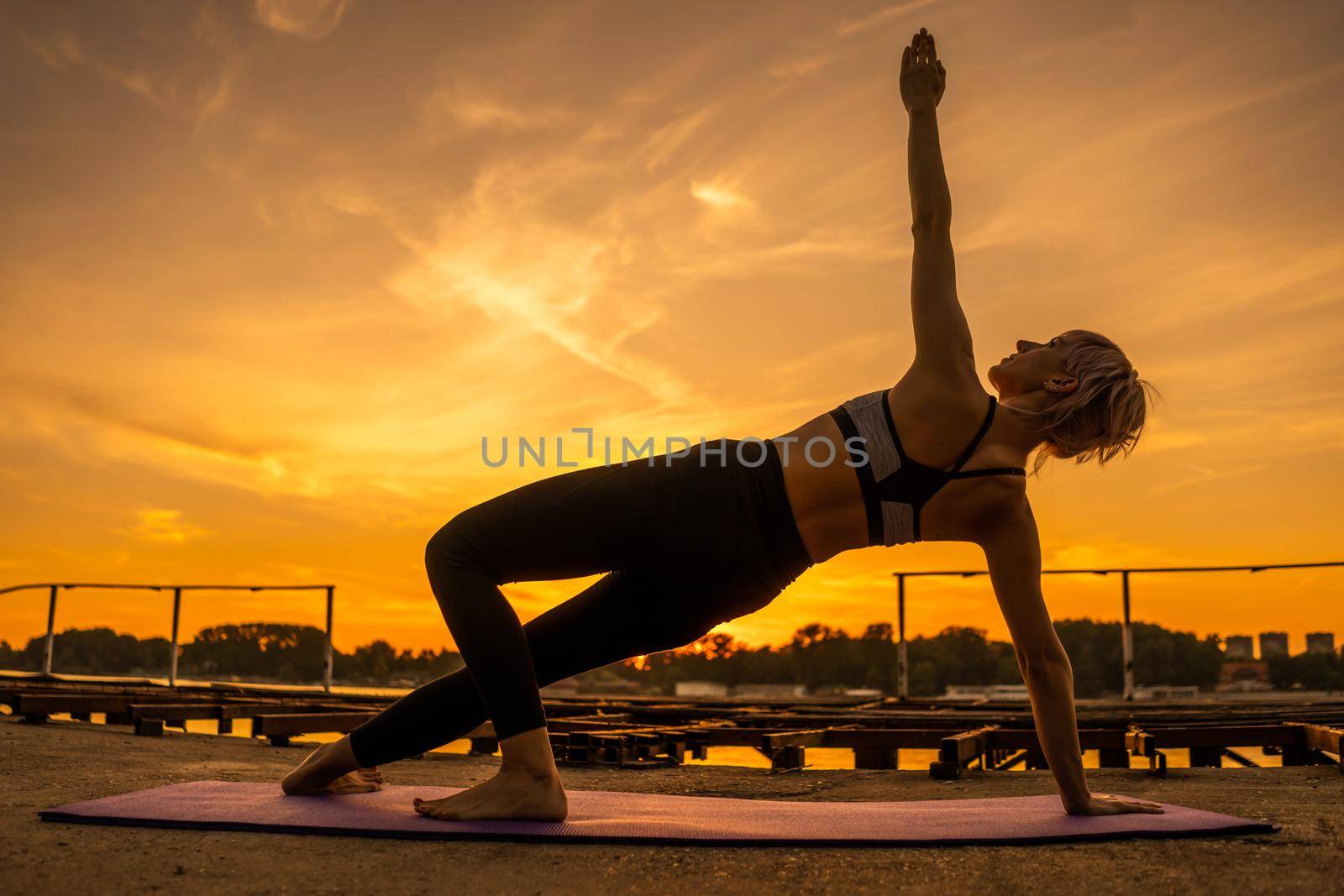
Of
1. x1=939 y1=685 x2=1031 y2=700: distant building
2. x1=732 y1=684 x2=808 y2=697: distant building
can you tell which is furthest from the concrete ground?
x1=732 y1=684 x2=808 y2=697: distant building

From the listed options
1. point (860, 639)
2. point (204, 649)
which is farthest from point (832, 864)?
point (860, 639)

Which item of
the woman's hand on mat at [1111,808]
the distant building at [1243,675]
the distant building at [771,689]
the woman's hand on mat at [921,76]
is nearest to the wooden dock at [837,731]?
the woman's hand on mat at [1111,808]

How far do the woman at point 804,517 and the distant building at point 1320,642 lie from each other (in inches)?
423

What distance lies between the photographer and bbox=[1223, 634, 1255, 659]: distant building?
12.4m

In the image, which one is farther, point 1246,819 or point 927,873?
point 1246,819

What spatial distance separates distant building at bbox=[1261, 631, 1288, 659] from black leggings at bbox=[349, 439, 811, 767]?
12053 mm

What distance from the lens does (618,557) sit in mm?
2361

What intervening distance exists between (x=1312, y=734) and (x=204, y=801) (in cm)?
485

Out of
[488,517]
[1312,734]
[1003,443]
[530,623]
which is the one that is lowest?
[1312,734]

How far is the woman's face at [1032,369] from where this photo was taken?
96.5 inches

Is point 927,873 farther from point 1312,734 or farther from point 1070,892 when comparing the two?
point 1312,734

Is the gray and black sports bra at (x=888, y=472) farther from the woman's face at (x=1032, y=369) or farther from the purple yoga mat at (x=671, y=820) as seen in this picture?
the purple yoga mat at (x=671, y=820)

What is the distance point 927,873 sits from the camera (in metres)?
1.86

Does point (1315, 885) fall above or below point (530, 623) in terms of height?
below
